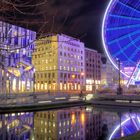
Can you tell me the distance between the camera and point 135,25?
4144 cm

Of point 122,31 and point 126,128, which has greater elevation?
point 122,31

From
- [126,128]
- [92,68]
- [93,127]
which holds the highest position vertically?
[92,68]

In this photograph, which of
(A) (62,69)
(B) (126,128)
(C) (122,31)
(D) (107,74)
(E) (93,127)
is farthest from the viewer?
(D) (107,74)

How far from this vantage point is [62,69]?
10944 centimetres

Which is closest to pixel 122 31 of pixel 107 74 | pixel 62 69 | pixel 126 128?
pixel 126 128

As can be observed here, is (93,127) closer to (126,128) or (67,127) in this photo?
(67,127)

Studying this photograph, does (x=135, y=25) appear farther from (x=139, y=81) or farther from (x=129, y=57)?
(x=139, y=81)

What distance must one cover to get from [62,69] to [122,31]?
68.3 meters

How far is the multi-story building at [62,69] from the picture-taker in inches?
4227

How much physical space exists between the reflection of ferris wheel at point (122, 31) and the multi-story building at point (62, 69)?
60.4 m

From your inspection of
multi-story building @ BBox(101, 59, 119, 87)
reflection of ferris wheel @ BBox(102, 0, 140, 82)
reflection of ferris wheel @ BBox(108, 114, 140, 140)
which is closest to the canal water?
reflection of ferris wheel @ BBox(108, 114, 140, 140)

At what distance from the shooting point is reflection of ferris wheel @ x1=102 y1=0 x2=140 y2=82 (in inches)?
1623

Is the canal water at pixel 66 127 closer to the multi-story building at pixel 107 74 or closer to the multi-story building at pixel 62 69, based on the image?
the multi-story building at pixel 62 69

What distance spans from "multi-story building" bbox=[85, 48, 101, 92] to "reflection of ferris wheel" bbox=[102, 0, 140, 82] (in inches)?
3236
